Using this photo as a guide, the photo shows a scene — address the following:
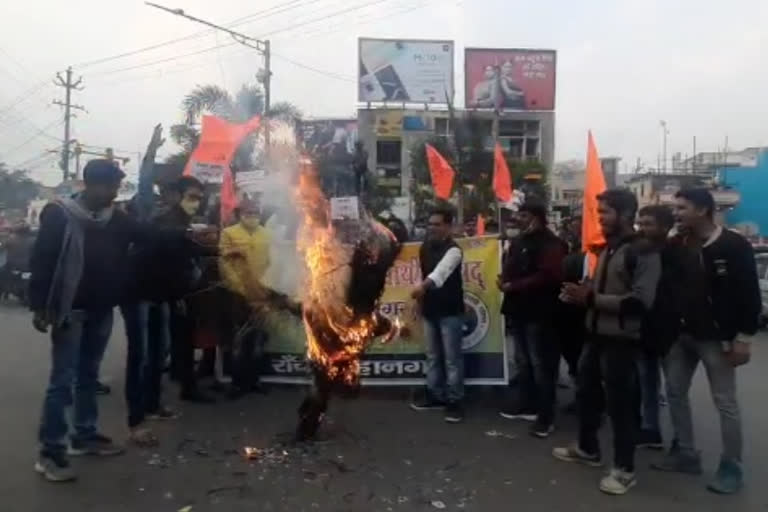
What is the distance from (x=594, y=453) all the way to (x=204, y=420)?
126 inches

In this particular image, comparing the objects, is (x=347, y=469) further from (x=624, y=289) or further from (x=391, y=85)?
(x=391, y=85)

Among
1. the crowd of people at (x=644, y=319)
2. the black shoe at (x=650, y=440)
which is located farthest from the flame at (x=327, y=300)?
the black shoe at (x=650, y=440)

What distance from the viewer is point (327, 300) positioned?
20.4 feet

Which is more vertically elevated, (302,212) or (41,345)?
(302,212)

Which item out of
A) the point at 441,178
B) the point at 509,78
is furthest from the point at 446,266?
the point at 509,78

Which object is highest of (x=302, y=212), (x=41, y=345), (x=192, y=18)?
(x=192, y=18)

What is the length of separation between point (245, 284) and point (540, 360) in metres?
2.53

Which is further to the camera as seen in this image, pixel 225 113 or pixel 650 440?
pixel 225 113

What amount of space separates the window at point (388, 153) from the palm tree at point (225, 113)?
30.9 metres

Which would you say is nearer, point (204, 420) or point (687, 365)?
point (687, 365)

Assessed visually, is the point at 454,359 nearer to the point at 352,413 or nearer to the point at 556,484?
the point at 352,413

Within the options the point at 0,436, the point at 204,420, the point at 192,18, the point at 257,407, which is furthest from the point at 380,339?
the point at 192,18

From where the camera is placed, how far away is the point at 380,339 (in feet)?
25.4

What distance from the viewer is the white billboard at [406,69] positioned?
157ft
